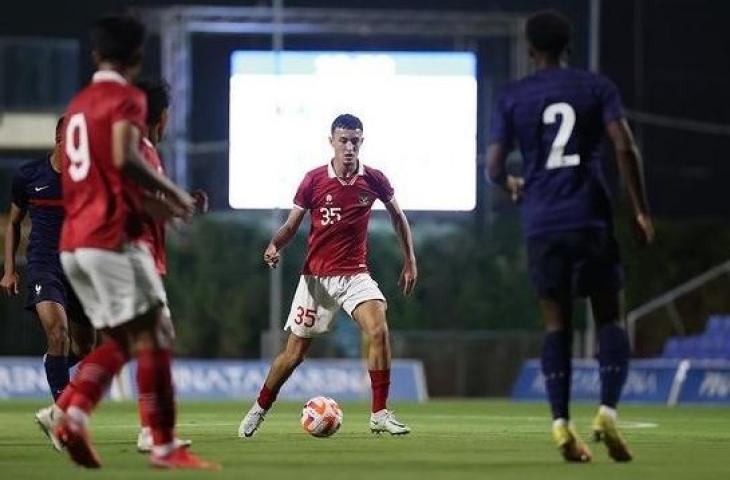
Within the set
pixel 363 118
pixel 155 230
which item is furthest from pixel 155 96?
pixel 363 118

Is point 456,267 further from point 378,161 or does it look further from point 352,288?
point 352,288

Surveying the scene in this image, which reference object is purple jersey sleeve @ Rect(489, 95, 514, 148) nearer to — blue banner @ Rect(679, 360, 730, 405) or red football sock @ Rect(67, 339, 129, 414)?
red football sock @ Rect(67, 339, 129, 414)

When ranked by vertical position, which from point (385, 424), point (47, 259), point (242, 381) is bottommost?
point (242, 381)

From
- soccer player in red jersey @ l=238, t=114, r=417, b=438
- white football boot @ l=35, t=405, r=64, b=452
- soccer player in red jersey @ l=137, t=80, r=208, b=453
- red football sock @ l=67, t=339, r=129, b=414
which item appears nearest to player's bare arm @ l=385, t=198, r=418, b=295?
soccer player in red jersey @ l=238, t=114, r=417, b=438

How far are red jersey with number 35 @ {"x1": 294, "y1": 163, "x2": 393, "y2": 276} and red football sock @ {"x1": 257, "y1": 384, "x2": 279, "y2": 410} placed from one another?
1.09m

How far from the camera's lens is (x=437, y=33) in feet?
→ 120

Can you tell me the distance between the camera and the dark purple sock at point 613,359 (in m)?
11.2

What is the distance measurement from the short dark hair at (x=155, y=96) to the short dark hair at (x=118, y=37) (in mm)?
1687

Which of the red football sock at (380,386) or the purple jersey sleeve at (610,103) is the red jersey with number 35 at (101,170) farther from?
the red football sock at (380,386)

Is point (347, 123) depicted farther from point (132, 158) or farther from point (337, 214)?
point (132, 158)

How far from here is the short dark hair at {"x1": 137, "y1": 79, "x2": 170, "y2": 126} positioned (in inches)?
487

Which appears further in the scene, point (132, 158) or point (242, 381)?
point (242, 381)

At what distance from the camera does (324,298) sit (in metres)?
15.5

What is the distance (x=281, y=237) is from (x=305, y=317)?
2.07ft
